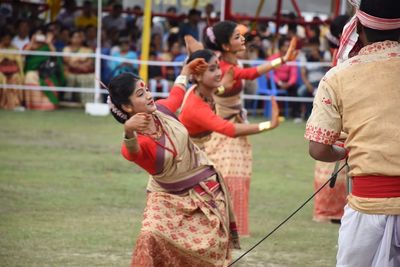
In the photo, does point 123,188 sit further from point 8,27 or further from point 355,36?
point 8,27

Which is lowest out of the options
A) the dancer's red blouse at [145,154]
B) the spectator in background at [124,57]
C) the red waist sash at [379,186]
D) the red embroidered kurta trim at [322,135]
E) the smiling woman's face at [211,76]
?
the spectator in background at [124,57]

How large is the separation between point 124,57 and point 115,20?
2.47 meters

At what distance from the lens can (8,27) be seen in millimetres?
17641

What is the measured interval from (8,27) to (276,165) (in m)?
6.96

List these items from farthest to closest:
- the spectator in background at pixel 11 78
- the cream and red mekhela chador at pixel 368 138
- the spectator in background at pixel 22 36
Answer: the spectator in background at pixel 22 36, the spectator in background at pixel 11 78, the cream and red mekhela chador at pixel 368 138

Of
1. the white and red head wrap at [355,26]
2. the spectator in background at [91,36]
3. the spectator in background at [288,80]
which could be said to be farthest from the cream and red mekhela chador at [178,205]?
the spectator in background at [91,36]

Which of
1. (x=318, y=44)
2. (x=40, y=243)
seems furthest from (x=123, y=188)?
(x=318, y=44)

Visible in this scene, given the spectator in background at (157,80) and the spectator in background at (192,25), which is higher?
the spectator in background at (192,25)

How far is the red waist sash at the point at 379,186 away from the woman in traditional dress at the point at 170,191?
63.4 inches

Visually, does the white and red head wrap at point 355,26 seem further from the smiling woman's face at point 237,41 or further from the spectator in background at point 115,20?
the spectator in background at point 115,20

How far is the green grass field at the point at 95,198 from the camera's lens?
7.71 m

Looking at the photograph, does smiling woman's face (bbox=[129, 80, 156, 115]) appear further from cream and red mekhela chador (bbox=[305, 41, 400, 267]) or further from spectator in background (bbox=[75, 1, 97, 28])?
spectator in background (bbox=[75, 1, 97, 28])

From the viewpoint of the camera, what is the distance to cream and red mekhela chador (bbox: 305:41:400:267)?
427 cm

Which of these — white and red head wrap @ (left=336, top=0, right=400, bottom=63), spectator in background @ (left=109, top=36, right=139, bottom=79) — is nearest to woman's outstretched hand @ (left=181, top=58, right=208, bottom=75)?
white and red head wrap @ (left=336, top=0, right=400, bottom=63)
